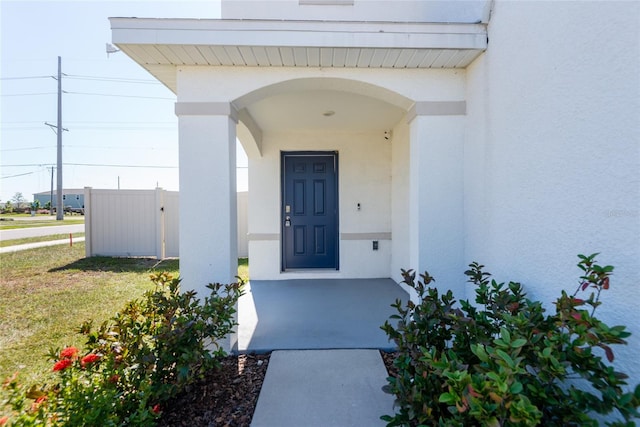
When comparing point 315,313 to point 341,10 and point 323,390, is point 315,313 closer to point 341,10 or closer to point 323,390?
point 323,390

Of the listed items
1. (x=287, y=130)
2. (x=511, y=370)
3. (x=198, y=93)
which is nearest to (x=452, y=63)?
(x=198, y=93)

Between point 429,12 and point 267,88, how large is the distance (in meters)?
1.98

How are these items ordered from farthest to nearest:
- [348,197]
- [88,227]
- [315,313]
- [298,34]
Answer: [88,227]
[348,197]
[315,313]
[298,34]

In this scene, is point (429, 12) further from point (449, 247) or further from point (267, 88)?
point (449, 247)

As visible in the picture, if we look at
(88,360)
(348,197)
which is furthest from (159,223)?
(88,360)

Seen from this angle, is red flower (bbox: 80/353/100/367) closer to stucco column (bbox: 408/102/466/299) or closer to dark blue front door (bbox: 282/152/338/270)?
stucco column (bbox: 408/102/466/299)

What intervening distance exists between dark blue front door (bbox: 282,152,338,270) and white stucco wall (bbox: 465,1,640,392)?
311 centimetres

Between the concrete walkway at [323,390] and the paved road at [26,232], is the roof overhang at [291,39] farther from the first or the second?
the paved road at [26,232]

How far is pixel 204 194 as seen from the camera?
9.34ft

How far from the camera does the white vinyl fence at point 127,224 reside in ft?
24.6

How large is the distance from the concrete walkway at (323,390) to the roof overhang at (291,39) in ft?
9.15

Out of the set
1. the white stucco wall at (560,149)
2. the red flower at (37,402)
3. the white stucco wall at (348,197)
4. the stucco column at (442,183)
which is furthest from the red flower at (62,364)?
the white stucco wall at (348,197)

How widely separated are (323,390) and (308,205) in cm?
367

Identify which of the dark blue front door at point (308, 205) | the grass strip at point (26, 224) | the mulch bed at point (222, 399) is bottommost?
the mulch bed at point (222, 399)
